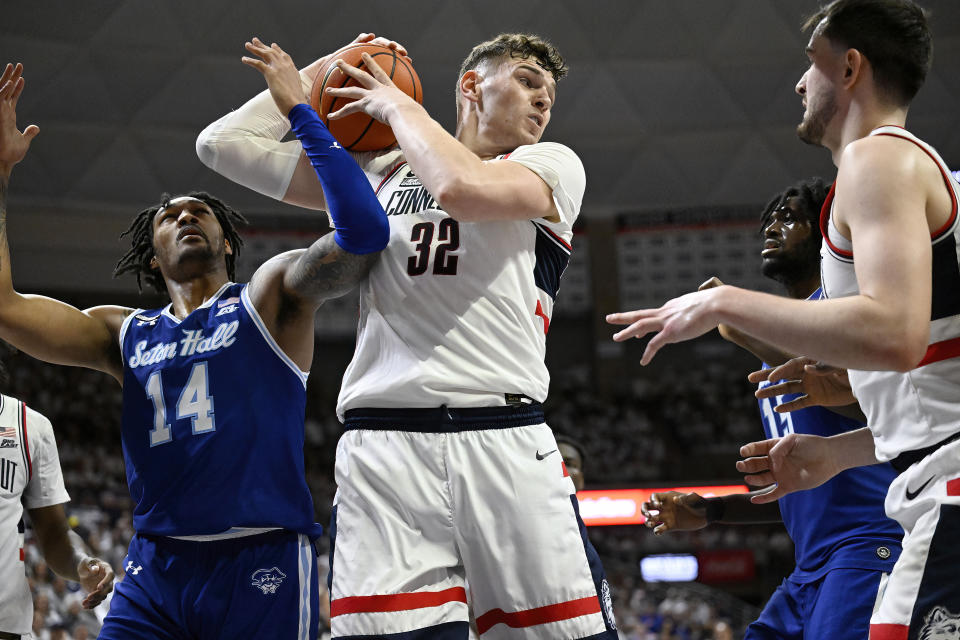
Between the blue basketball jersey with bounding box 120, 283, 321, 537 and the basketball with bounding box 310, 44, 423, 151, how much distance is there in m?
0.81

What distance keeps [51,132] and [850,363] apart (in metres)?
19.3

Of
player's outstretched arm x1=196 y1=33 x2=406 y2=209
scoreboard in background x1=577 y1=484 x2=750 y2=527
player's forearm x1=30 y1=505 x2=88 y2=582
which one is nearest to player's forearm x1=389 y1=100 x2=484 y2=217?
player's outstretched arm x1=196 y1=33 x2=406 y2=209

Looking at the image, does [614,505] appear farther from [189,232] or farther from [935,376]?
[935,376]

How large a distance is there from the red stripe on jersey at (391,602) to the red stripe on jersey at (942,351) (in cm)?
145

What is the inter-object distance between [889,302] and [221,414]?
98.1 inches

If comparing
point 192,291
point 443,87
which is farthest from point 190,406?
point 443,87

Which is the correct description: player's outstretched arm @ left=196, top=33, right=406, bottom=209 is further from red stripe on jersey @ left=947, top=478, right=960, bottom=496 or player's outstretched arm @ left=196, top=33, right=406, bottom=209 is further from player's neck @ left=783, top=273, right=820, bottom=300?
red stripe on jersey @ left=947, top=478, right=960, bottom=496

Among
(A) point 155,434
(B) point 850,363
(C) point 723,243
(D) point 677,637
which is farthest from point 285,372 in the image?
(C) point 723,243

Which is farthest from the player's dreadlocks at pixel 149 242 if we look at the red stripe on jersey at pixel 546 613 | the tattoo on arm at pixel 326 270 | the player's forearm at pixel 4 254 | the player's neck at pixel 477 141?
the red stripe on jersey at pixel 546 613

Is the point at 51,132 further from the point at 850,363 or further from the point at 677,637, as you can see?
the point at 850,363

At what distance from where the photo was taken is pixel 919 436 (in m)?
2.29

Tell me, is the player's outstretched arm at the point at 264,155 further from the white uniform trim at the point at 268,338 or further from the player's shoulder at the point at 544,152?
the player's shoulder at the point at 544,152

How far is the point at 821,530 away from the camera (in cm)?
399

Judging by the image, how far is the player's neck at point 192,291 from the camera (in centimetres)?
415
